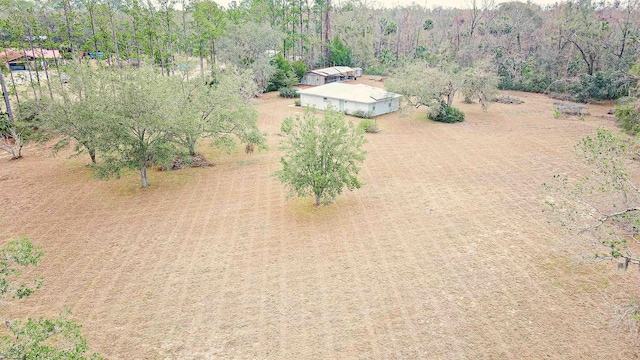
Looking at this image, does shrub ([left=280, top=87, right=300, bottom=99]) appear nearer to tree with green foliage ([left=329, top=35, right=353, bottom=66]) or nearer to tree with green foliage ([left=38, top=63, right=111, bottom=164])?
tree with green foliage ([left=329, top=35, right=353, bottom=66])

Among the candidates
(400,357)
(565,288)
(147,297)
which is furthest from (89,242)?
(565,288)

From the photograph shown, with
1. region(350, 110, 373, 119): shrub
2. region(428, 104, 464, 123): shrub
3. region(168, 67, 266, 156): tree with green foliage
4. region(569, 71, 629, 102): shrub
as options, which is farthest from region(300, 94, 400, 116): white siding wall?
region(569, 71, 629, 102): shrub

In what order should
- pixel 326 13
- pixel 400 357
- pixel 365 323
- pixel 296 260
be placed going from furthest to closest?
pixel 326 13 < pixel 296 260 < pixel 365 323 < pixel 400 357

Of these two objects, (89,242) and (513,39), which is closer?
(89,242)

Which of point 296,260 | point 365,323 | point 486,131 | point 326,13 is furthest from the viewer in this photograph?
point 326,13

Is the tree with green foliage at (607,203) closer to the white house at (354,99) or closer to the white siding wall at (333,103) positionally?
the white house at (354,99)

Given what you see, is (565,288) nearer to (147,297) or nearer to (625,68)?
(147,297)
